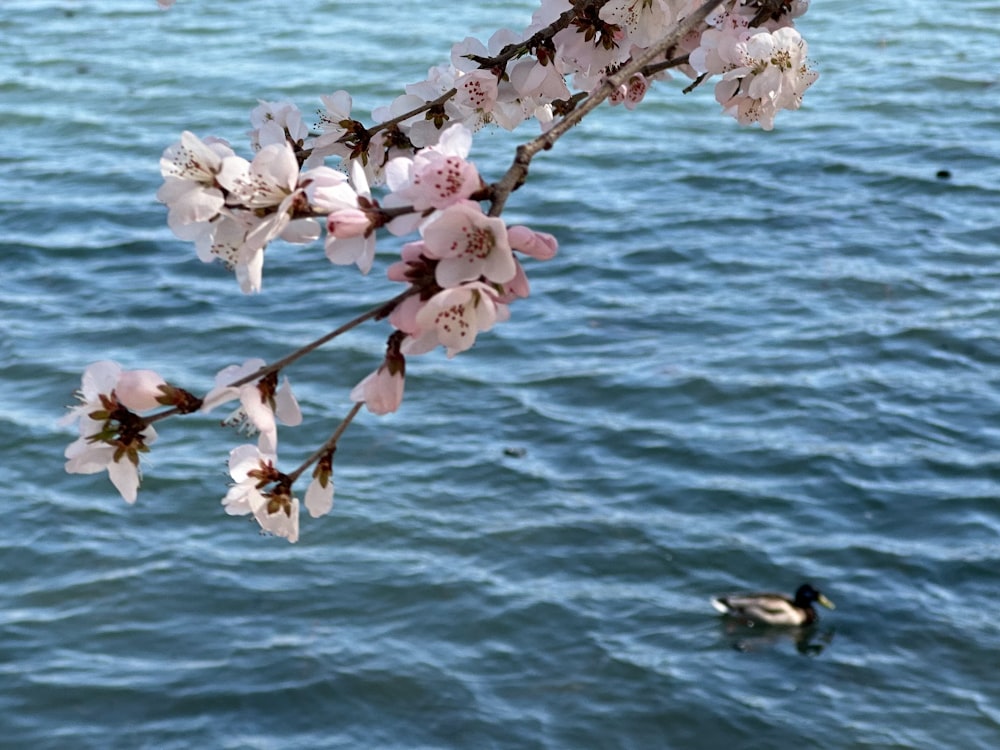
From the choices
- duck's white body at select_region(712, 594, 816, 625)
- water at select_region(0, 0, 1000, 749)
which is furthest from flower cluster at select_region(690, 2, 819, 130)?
duck's white body at select_region(712, 594, 816, 625)

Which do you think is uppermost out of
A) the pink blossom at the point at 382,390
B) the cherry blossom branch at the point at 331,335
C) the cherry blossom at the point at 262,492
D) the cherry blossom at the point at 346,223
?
the cherry blossom at the point at 346,223

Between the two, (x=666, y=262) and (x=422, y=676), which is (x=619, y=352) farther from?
(x=422, y=676)

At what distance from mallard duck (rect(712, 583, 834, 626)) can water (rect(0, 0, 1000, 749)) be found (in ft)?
0.41

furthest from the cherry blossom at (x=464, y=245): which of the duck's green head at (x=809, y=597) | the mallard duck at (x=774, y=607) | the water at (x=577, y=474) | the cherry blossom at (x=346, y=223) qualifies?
the duck's green head at (x=809, y=597)

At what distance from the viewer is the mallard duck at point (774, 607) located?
6.63 metres

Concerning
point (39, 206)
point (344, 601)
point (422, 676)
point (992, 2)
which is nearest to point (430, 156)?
point (422, 676)

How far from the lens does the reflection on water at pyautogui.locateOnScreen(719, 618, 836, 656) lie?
21.9 ft

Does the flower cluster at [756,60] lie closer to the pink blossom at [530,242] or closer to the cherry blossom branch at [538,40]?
the cherry blossom branch at [538,40]

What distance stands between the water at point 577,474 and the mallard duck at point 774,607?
126 millimetres

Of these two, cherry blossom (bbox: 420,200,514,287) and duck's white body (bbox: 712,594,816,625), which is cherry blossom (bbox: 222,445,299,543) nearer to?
cherry blossom (bbox: 420,200,514,287)

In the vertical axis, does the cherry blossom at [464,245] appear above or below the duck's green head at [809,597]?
above

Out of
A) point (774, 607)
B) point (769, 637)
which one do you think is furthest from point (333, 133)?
point (769, 637)

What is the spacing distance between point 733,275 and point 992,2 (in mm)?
7909

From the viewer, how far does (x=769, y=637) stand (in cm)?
677
